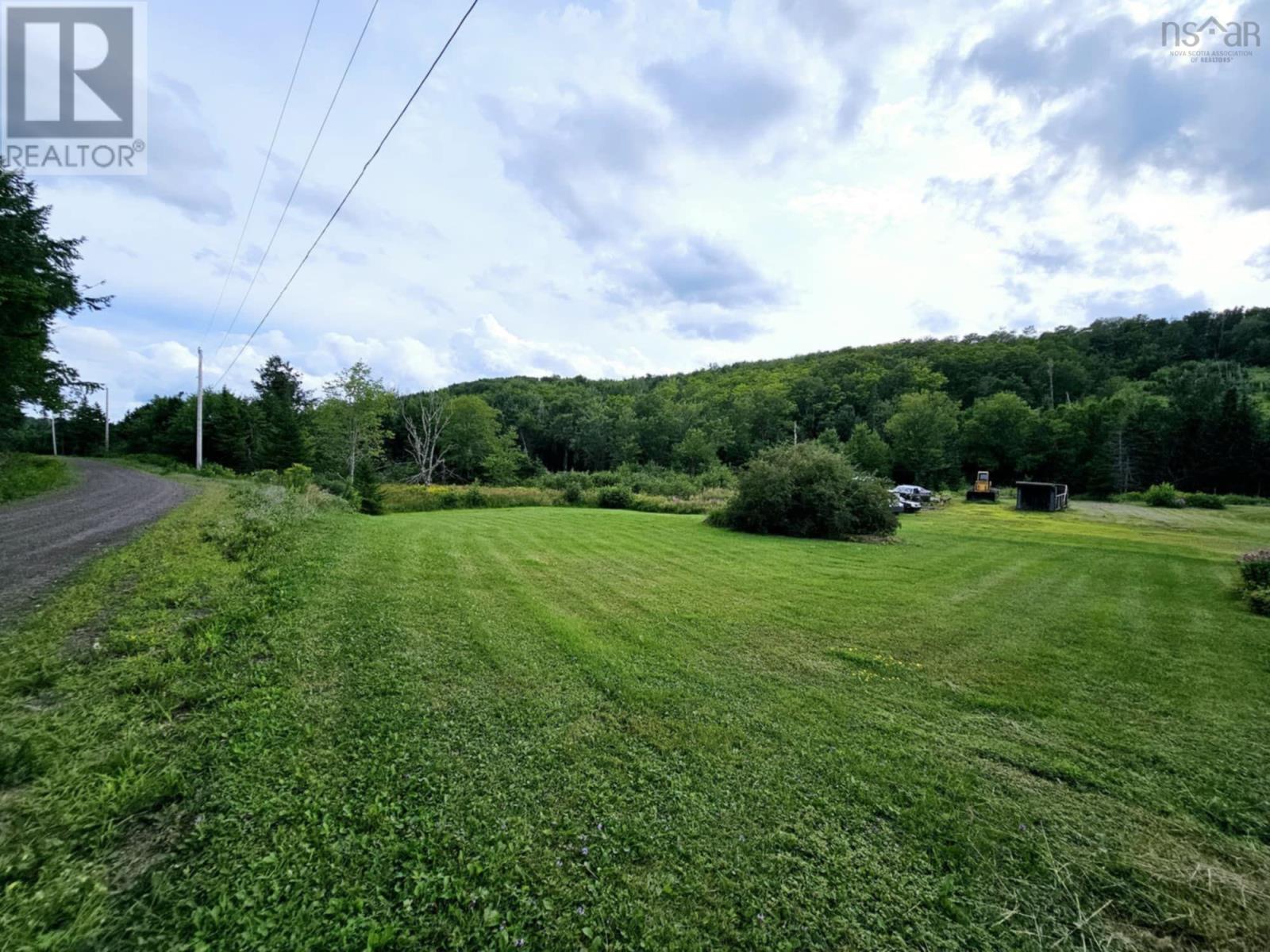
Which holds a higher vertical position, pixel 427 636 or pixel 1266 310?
pixel 1266 310

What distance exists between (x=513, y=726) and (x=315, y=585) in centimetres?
431

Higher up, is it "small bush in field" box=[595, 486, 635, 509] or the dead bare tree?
the dead bare tree

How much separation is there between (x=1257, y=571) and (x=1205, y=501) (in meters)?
38.8

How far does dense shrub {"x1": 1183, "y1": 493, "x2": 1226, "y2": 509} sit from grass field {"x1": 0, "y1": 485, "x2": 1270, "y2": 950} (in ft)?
134

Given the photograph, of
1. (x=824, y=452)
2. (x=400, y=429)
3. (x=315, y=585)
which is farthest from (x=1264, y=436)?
(x=400, y=429)

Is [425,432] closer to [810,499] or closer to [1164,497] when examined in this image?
[810,499]

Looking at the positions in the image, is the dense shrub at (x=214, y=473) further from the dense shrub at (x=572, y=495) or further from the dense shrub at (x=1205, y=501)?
the dense shrub at (x=1205, y=501)

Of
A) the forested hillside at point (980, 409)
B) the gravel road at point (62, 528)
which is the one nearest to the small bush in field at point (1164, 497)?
the forested hillside at point (980, 409)

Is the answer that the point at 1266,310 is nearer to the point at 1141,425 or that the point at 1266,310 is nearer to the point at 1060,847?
the point at 1141,425

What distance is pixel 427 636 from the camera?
199 inches

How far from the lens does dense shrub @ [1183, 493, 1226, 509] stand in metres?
33.2

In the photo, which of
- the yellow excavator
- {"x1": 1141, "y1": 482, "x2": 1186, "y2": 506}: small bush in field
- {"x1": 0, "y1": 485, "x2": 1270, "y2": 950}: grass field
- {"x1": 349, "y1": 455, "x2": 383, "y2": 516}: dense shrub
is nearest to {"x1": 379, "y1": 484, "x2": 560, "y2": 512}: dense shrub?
{"x1": 349, "y1": 455, "x2": 383, "y2": 516}: dense shrub

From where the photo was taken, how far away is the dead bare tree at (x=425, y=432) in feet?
127

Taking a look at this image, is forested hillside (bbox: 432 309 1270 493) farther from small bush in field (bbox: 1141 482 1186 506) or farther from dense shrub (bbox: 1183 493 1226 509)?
small bush in field (bbox: 1141 482 1186 506)
